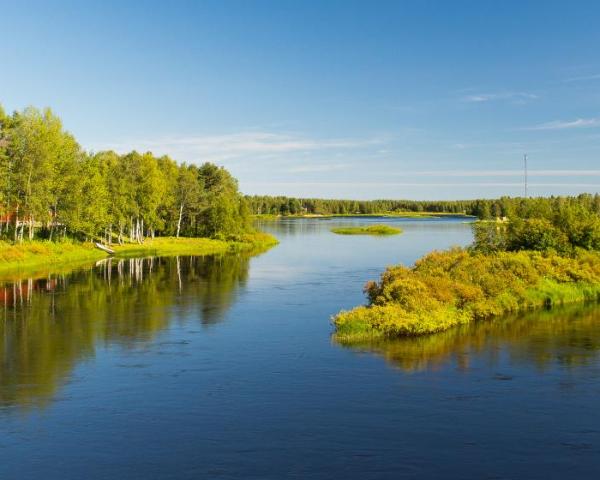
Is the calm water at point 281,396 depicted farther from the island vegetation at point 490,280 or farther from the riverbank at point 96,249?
the riverbank at point 96,249

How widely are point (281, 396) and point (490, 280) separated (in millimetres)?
27947

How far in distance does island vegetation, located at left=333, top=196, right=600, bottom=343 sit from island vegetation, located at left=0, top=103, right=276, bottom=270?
52625mm

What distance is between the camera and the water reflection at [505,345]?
35.4m

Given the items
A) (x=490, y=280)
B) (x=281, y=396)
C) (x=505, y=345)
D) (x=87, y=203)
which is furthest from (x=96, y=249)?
(x=281, y=396)

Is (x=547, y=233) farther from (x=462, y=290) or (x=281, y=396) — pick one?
(x=281, y=396)

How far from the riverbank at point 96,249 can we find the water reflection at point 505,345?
5537cm

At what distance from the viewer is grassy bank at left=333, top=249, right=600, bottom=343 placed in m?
41.9

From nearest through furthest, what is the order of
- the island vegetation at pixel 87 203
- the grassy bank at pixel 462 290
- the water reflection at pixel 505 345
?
the water reflection at pixel 505 345 < the grassy bank at pixel 462 290 < the island vegetation at pixel 87 203

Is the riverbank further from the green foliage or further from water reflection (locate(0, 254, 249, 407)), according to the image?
the green foliage

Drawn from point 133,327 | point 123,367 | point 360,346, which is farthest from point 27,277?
point 360,346

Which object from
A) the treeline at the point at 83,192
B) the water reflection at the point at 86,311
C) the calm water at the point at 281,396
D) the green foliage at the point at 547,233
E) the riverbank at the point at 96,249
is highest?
the treeline at the point at 83,192

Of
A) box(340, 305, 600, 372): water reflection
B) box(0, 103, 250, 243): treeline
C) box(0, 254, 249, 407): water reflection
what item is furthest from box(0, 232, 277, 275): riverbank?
box(340, 305, 600, 372): water reflection

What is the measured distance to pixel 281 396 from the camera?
2930 cm

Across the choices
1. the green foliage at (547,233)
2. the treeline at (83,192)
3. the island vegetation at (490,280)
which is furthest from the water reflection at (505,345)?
the treeline at (83,192)
